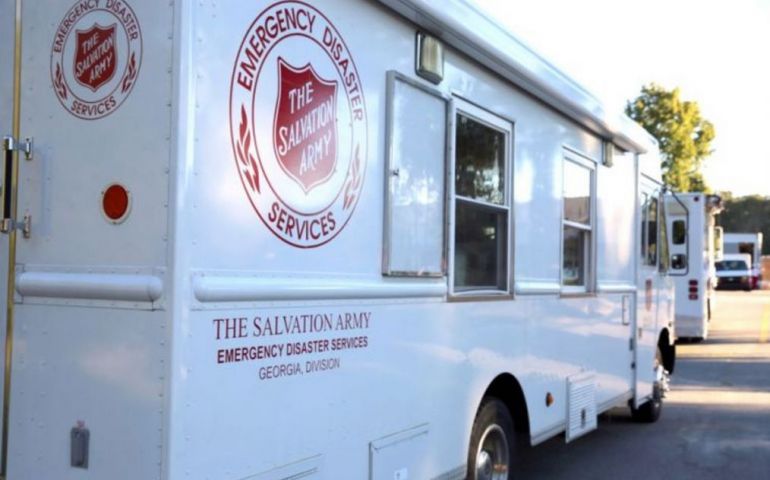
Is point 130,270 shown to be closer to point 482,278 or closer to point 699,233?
point 482,278

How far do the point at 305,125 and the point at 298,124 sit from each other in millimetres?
47

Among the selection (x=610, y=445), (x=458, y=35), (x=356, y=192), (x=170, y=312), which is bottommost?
(x=610, y=445)

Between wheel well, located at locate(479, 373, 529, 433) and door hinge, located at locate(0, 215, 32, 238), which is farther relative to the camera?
wheel well, located at locate(479, 373, 529, 433)

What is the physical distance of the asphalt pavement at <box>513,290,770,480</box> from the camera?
664 centimetres

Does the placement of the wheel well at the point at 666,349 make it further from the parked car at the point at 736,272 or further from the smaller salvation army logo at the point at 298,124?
the parked car at the point at 736,272

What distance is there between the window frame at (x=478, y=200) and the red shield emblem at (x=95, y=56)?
1947 millimetres

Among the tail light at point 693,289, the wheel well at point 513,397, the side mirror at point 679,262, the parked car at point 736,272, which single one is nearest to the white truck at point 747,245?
the parked car at point 736,272

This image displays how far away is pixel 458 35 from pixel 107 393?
254 centimetres

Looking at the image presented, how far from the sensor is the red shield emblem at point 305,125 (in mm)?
3035

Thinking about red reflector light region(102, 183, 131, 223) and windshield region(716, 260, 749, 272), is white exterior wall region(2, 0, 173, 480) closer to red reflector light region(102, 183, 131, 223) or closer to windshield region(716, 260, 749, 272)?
red reflector light region(102, 183, 131, 223)

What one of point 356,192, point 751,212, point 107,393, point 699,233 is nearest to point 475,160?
point 356,192

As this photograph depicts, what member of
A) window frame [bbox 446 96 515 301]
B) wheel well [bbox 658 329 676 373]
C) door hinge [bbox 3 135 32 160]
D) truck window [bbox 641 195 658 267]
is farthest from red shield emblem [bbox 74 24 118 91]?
wheel well [bbox 658 329 676 373]

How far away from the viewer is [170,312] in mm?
2584

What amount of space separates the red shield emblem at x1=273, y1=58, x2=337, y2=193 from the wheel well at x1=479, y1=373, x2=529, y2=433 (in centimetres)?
221
